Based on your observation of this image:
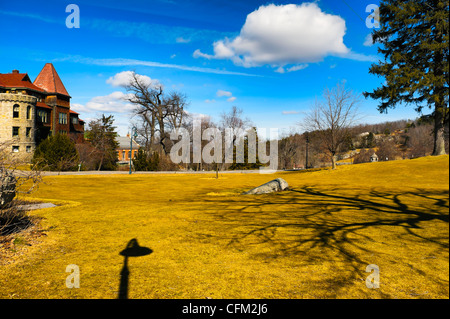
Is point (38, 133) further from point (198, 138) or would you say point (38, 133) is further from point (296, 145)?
point (296, 145)

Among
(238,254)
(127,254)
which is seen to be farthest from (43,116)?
(238,254)

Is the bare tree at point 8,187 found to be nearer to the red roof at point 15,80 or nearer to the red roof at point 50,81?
the red roof at point 15,80

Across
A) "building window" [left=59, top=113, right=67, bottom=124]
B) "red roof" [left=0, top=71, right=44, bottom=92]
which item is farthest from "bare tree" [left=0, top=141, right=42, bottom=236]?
"building window" [left=59, top=113, right=67, bottom=124]

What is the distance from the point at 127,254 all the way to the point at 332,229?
5365 millimetres

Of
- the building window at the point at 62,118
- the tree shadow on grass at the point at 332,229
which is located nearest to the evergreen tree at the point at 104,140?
the building window at the point at 62,118

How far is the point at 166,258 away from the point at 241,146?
5387 centimetres

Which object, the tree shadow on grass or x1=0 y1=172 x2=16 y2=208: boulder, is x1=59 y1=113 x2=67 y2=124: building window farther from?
x1=0 y1=172 x2=16 y2=208: boulder

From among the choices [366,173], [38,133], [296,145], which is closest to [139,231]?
[366,173]

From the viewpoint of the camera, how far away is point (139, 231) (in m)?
7.73

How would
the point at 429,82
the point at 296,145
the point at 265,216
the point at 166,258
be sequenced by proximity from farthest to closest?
the point at 296,145
the point at 265,216
the point at 166,258
the point at 429,82

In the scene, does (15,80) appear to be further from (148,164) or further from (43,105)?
(148,164)

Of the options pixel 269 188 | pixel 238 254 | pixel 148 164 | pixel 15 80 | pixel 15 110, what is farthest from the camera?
pixel 148 164

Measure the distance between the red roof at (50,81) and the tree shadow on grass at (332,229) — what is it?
166ft

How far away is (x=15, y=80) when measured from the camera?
4378 centimetres
